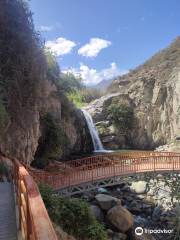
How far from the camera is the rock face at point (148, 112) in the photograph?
3453cm

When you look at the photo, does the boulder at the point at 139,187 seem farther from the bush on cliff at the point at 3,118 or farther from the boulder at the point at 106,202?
the bush on cliff at the point at 3,118

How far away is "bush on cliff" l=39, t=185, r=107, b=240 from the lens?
853 centimetres

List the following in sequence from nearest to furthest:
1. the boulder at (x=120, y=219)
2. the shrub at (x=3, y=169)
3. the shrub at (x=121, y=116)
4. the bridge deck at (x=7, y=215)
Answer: the bridge deck at (x=7, y=215), the shrub at (x=3, y=169), the boulder at (x=120, y=219), the shrub at (x=121, y=116)

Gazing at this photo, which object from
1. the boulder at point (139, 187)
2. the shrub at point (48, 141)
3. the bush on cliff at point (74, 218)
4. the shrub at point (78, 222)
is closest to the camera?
the bush on cliff at point (74, 218)

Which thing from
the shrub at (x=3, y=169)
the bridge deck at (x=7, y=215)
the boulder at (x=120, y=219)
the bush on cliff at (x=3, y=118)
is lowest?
the boulder at (x=120, y=219)

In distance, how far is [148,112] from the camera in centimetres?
3684

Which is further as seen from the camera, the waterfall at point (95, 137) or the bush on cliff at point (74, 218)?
the waterfall at point (95, 137)

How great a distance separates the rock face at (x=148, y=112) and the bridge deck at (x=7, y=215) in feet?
92.3

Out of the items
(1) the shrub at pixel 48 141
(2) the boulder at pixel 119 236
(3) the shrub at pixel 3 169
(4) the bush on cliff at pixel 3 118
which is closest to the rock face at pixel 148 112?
(1) the shrub at pixel 48 141

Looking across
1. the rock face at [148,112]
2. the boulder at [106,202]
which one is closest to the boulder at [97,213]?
the boulder at [106,202]

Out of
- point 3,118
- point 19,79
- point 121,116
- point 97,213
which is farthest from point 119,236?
point 121,116

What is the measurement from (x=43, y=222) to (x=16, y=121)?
414 inches

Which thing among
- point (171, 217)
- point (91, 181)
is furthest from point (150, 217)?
point (91, 181)

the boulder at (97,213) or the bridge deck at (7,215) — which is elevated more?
the bridge deck at (7,215)
